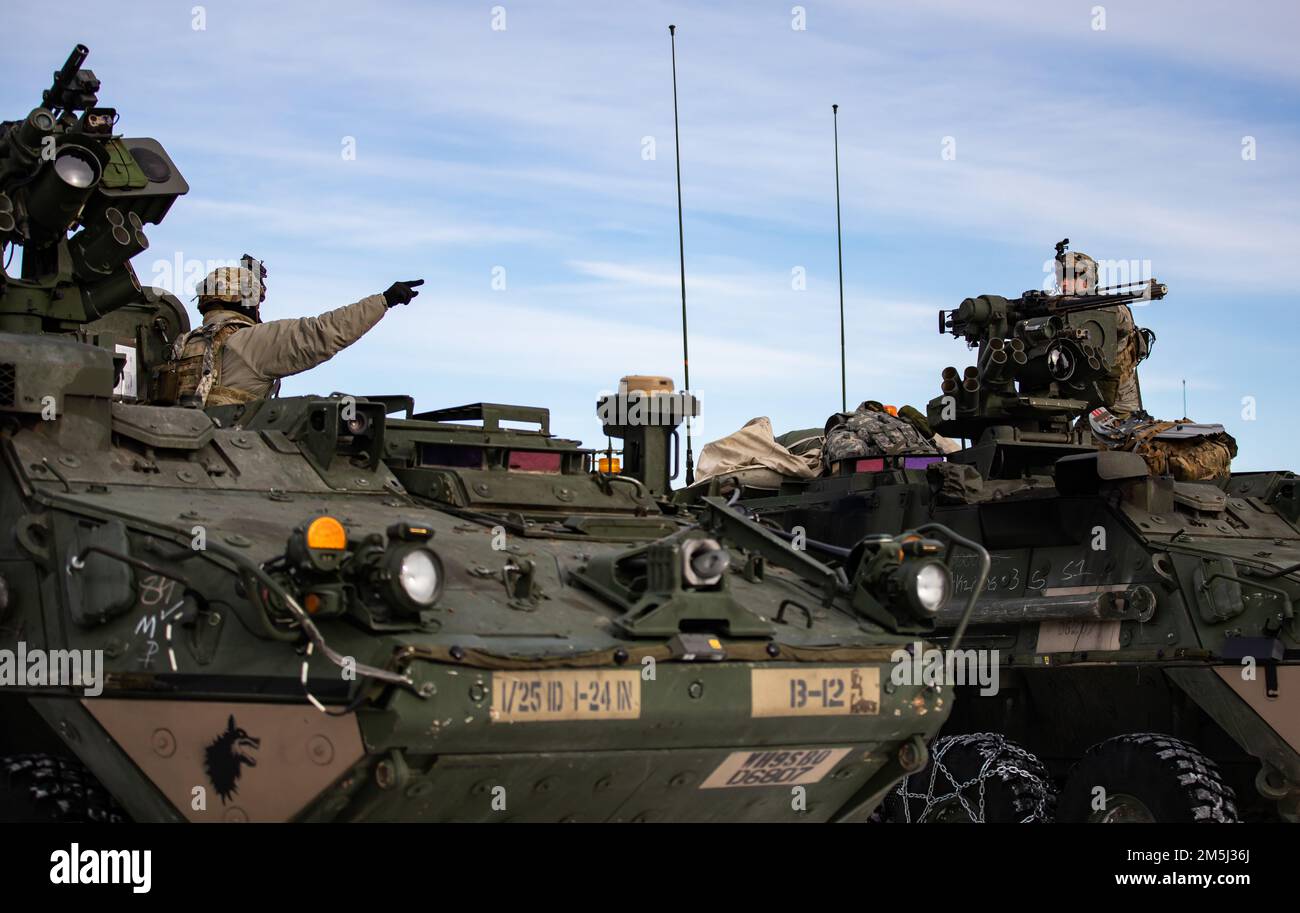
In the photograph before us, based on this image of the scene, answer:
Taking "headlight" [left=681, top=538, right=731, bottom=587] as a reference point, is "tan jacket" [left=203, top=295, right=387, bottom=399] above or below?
above

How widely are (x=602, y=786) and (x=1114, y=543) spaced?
5.31 metres

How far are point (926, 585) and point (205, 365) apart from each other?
4.73m

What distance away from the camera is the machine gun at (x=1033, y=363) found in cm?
1376

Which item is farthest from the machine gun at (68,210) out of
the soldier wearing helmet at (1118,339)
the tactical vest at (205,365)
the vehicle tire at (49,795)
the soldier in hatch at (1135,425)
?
the soldier wearing helmet at (1118,339)

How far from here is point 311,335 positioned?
10.2m

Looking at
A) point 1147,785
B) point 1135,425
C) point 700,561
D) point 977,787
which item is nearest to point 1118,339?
point 1135,425

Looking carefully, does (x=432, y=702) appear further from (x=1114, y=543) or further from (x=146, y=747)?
(x=1114, y=543)

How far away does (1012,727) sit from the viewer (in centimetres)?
1189

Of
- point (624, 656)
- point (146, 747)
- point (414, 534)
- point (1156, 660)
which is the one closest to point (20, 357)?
point (146, 747)

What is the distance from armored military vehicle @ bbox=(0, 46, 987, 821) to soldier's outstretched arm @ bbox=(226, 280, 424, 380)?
1137 mm

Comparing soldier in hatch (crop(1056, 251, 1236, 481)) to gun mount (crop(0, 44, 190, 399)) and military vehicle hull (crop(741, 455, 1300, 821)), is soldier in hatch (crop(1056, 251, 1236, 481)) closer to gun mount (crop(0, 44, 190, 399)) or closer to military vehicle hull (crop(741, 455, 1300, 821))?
military vehicle hull (crop(741, 455, 1300, 821))

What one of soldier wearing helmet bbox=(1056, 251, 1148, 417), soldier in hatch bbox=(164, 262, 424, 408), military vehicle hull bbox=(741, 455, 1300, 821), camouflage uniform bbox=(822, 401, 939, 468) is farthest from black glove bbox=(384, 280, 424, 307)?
soldier wearing helmet bbox=(1056, 251, 1148, 417)

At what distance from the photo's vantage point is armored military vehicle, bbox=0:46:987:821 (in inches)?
252

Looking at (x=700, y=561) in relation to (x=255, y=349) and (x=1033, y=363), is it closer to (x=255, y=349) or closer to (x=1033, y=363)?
(x=255, y=349)
